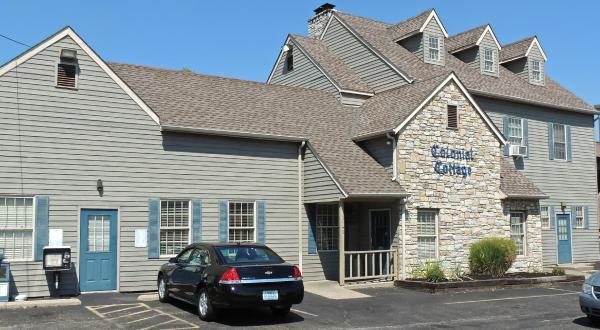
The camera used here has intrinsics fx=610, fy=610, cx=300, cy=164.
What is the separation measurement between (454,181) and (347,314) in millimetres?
8275

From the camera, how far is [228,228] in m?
17.9

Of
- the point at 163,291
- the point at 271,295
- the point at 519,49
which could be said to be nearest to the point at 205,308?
the point at 271,295

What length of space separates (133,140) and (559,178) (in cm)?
1873

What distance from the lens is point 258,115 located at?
19.7 metres

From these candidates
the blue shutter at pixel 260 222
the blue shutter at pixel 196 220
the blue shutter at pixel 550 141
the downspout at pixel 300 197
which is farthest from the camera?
the blue shutter at pixel 550 141

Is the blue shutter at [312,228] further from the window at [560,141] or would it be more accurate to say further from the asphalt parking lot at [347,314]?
the window at [560,141]

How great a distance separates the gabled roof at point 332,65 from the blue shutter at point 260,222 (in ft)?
22.5

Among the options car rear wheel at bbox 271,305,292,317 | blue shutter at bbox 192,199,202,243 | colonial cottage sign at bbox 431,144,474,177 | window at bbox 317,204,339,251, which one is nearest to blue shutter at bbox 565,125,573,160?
colonial cottage sign at bbox 431,144,474,177

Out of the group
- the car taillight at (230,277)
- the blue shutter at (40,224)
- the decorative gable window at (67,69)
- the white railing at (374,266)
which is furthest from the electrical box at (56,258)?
the white railing at (374,266)

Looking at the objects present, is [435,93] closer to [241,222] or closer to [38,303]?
[241,222]

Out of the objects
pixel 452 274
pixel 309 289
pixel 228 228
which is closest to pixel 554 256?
pixel 452 274

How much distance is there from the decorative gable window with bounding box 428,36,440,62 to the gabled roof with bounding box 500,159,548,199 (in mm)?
5717

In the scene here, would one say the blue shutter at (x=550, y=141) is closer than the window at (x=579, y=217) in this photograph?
Yes

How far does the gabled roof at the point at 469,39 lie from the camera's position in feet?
87.9
